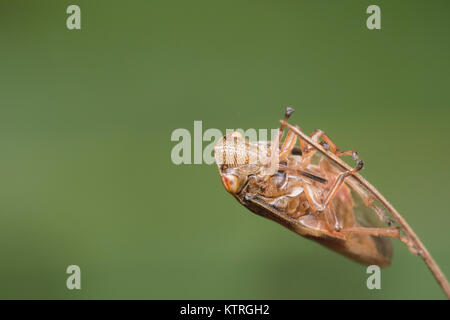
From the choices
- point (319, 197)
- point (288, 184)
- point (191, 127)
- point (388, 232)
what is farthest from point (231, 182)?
point (191, 127)

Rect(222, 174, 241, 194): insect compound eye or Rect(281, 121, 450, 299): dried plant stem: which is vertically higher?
Rect(222, 174, 241, 194): insect compound eye

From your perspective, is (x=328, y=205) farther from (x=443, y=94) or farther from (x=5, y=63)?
(x=5, y=63)

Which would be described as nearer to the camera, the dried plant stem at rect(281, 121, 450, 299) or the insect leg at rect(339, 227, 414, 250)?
the dried plant stem at rect(281, 121, 450, 299)

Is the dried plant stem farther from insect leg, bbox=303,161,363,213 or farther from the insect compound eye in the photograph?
the insect compound eye

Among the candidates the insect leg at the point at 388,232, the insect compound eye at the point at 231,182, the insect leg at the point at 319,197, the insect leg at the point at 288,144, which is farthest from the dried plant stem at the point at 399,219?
the insect compound eye at the point at 231,182

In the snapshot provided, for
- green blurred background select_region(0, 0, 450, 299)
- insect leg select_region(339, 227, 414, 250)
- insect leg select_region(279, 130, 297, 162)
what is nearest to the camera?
insect leg select_region(339, 227, 414, 250)

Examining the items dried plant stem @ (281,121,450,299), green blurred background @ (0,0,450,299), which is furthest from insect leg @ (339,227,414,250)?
green blurred background @ (0,0,450,299)
